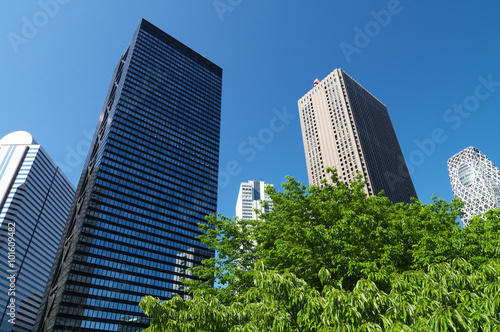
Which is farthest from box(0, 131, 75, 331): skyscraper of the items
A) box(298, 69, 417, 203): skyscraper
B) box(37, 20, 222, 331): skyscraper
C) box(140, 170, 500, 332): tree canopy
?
box(140, 170, 500, 332): tree canopy

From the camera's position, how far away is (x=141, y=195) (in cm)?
12925

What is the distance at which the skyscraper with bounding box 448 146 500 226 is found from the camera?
10588 cm

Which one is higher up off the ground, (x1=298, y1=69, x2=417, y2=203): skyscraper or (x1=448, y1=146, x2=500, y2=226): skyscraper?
(x1=298, y1=69, x2=417, y2=203): skyscraper

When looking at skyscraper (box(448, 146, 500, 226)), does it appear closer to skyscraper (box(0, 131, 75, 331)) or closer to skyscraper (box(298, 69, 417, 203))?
skyscraper (box(298, 69, 417, 203))

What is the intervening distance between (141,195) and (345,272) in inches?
4974

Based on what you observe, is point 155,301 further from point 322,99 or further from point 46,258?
point 46,258

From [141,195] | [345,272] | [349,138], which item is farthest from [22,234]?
[345,272]

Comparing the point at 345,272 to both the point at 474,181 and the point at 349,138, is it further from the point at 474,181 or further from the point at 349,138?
the point at 474,181

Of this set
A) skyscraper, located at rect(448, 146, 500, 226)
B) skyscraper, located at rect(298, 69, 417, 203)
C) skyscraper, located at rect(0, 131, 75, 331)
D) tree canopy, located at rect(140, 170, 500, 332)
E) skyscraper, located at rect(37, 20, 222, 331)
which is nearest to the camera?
Result: tree canopy, located at rect(140, 170, 500, 332)

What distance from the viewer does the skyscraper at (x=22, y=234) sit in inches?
6284

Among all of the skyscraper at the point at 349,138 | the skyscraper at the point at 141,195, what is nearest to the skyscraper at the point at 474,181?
the skyscraper at the point at 349,138

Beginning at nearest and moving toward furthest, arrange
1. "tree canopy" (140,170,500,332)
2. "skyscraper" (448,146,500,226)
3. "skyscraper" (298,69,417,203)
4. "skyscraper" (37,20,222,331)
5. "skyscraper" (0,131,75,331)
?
"tree canopy" (140,170,500,332) → "skyscraper" (37,20,222,331) → "skyscraper" (448,146,500,226) → "skyscraper" (298,69,417,203) → "skyscraper" (0,131,75,331)

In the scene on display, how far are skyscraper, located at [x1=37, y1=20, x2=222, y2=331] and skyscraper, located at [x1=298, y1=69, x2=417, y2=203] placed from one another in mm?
56066

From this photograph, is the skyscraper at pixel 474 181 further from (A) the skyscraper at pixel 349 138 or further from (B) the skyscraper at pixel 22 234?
(B) the skyscraper at pixel 22 234
